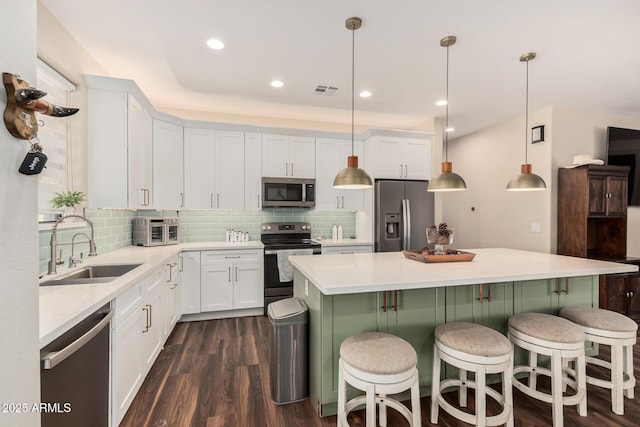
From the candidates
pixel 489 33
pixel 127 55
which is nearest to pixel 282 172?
pixel 127 55

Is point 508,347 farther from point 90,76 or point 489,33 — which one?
point 90,76

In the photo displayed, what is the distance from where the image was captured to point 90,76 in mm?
2604

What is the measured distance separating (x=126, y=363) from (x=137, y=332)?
0.77 feet

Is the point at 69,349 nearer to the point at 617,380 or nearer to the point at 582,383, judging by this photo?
the point at 582,383

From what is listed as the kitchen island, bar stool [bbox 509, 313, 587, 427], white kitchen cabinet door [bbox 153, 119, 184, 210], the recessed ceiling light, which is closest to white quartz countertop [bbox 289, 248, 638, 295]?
the kitchen island

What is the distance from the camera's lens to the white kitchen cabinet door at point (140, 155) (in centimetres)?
286

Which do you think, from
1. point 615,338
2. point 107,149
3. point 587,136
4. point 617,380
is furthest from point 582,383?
point 107,149

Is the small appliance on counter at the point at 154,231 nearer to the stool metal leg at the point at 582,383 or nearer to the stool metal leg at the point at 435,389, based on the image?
the stool metal leg at the point at 435,389

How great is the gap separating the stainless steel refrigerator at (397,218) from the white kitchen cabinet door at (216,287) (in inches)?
80.3

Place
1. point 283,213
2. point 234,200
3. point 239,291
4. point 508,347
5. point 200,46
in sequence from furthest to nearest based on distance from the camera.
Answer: point 283,213, point 234,200, point 239,291, point 200,46, point 508,347

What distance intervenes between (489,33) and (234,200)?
10.8 ft

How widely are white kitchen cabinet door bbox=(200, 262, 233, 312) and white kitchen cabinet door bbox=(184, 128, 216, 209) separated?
853 millimetres

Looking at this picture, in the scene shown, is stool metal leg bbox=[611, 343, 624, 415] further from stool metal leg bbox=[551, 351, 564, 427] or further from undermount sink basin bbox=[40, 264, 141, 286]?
undermount sink basin bbox=[40, 264, 141, 286]

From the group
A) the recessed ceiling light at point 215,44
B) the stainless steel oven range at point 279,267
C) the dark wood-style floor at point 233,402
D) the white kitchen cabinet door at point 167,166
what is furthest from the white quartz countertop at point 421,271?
the white kitchen cabinet door at point 167,166
